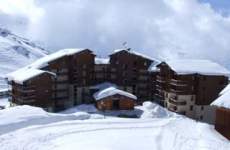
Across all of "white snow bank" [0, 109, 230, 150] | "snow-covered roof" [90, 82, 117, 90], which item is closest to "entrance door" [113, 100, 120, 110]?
"snow-covered roof" [90, 82, 117, 90]

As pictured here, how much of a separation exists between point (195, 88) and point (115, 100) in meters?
13.5

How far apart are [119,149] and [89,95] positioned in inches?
1850

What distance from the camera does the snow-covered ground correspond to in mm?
34750

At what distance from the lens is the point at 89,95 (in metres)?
79.8

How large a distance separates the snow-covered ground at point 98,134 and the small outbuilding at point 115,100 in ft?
73.8

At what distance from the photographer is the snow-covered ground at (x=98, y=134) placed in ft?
114

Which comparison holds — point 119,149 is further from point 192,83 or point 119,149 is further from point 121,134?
point 192,83

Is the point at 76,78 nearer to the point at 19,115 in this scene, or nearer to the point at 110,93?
the point at 110,93

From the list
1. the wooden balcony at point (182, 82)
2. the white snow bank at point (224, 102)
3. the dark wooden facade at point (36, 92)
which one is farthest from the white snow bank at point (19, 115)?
the wooden balcony at point (182, 82)

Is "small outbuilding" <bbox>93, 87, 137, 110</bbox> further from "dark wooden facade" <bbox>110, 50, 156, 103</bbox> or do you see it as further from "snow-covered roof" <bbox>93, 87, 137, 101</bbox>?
"dark wooden facade" <bbox>110, 50, 156, 103</bbox>

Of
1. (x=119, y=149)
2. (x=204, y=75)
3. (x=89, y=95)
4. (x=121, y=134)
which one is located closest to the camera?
(x=119, y=149)

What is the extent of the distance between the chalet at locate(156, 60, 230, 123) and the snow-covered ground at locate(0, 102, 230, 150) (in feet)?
80.2

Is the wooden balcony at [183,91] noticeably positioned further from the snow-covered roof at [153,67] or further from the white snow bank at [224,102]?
the white snow bank at [224,102]

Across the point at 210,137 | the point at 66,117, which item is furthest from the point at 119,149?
the point at 66,117
